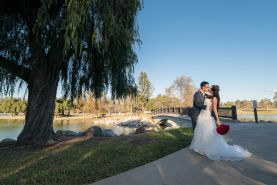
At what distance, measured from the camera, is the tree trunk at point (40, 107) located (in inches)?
340

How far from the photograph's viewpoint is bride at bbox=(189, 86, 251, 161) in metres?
5.59

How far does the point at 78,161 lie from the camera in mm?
5758

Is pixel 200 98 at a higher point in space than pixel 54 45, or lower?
lower

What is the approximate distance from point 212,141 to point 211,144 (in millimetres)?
79

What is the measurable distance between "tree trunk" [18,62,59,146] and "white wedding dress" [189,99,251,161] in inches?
195

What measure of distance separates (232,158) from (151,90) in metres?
76.4

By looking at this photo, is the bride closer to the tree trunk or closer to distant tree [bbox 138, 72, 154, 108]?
the tree trunk

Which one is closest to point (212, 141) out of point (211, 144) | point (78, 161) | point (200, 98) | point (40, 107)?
point (211, 144)

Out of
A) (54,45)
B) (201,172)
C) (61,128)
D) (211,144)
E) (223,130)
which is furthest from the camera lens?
(61,128)

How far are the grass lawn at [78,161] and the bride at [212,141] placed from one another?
37.2 inches

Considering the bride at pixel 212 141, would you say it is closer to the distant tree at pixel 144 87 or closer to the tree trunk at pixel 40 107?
the tree trunk at pixel 40 107

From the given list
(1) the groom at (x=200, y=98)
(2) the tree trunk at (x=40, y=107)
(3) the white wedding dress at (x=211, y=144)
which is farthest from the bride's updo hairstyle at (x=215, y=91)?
(2) the tree trunk at (x=40, y=107)

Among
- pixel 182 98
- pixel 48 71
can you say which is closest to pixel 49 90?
pixel 48 71

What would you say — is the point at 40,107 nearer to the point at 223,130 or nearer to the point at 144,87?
the point at 223,130
